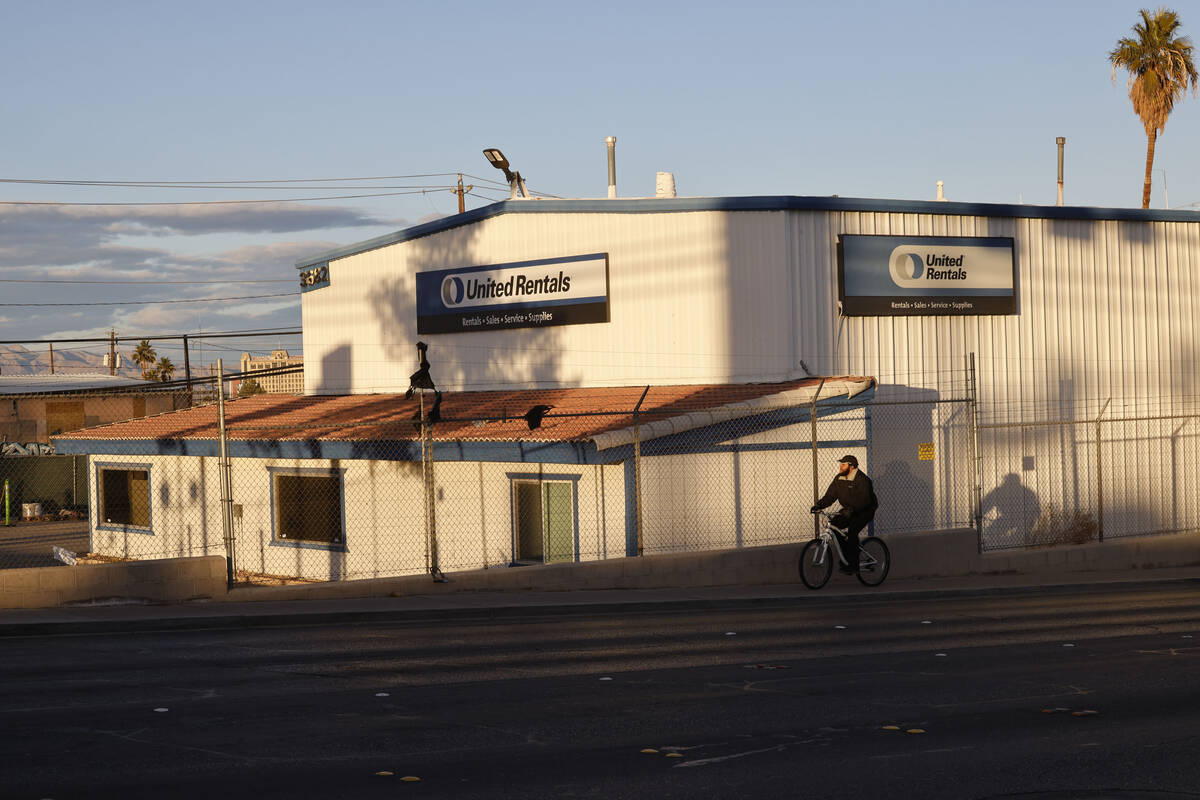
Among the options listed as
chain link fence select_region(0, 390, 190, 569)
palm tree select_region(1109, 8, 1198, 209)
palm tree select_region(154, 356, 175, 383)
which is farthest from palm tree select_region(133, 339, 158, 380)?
palm tree select_region(1109, 8, 1198, 209)

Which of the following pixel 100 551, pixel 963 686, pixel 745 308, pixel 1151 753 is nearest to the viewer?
pixel 1151 753

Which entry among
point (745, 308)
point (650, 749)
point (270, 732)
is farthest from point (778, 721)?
point (745, 308)

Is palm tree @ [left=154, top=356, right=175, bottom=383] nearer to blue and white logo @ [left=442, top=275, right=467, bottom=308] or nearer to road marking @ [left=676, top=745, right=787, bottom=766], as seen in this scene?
blue and white logo @ [left=442, top=275, right=467, bottom=308]

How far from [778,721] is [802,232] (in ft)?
49.8

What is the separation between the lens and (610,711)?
31.8ft

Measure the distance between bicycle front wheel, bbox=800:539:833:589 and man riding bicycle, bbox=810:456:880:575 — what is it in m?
0.26

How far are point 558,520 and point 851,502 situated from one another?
17.6 ft

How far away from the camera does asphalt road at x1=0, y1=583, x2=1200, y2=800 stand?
7.69m

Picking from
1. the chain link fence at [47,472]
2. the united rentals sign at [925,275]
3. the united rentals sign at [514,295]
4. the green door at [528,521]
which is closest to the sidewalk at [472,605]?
the green door at [528,521]

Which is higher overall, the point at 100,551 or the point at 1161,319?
the point at 1161,319

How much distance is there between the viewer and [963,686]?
10672 mm

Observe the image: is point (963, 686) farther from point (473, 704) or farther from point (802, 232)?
point (802, 232)

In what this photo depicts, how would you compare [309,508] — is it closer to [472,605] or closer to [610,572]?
[610,572]

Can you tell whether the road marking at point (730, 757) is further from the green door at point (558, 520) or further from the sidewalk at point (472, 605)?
the green door at point (558, 520)
